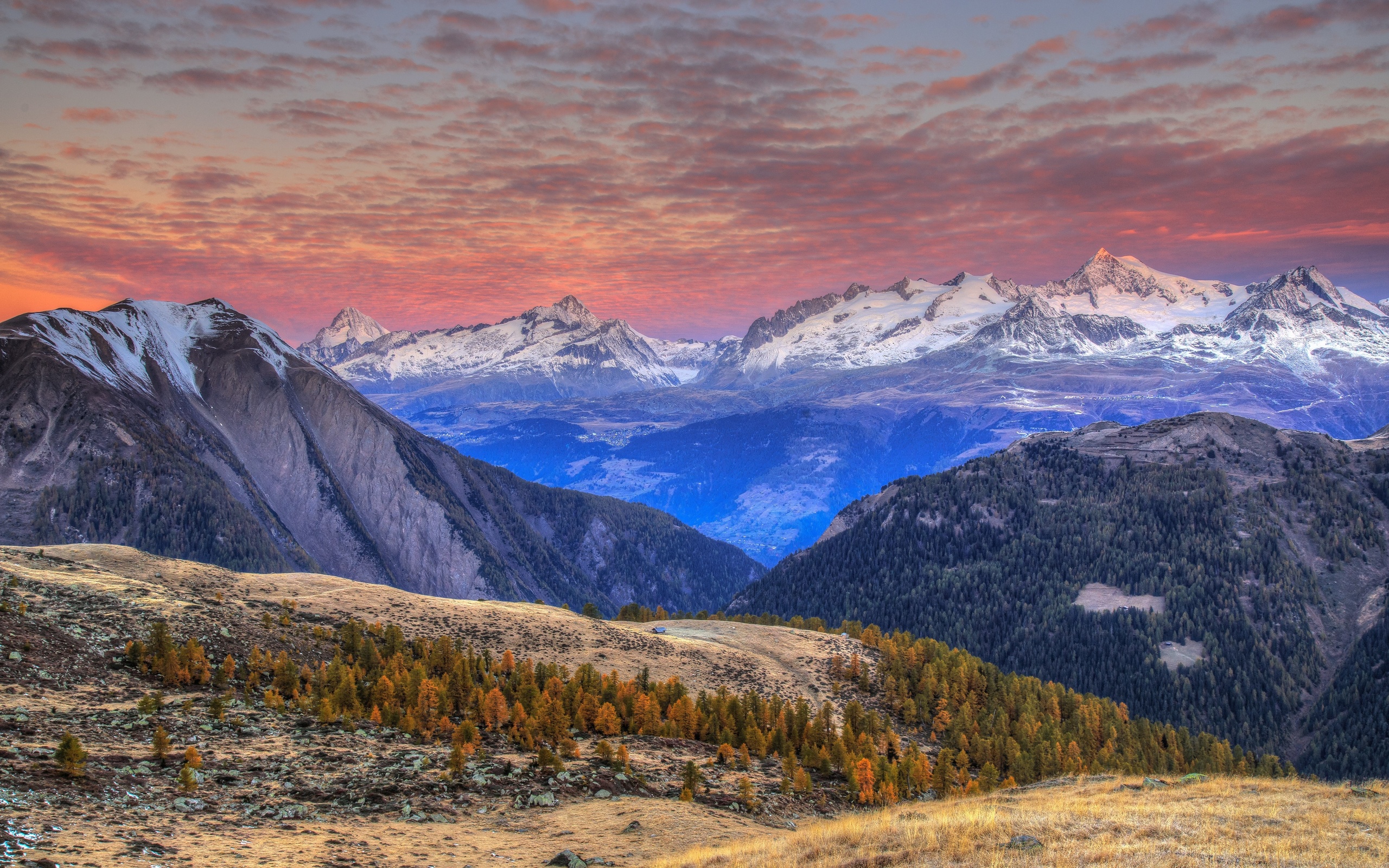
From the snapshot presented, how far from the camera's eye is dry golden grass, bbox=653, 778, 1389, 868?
34844 millimetres

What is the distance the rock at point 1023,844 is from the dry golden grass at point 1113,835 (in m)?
0.29

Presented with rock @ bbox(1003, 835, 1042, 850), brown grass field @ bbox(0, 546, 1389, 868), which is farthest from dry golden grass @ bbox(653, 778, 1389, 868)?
rock @ bbox(1003, 835, 1042, 850)

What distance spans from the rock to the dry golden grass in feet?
0.95

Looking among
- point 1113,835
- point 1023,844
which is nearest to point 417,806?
point 1023,844

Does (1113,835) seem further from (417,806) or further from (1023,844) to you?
(417,806)

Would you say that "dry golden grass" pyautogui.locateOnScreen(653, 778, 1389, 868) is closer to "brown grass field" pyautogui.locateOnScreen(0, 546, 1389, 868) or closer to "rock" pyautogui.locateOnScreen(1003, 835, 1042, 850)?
"brown grass field" pyautogui.locateOnScreen(0, 546, 1389, 868)

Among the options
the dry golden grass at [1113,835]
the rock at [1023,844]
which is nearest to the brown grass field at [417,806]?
the dry golden grass at [1113,835]

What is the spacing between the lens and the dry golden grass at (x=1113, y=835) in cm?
Result: 3484

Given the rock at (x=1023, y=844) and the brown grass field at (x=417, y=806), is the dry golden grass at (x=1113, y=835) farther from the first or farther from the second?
the rock at (x=1023, y=844)

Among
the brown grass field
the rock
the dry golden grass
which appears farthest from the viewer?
the rock

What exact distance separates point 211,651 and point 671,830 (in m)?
49.7

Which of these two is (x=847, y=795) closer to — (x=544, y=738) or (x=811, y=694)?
(x=544, y=738)

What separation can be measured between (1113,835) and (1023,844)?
4.98 m

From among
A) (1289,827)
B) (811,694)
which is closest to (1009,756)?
(811,694)
